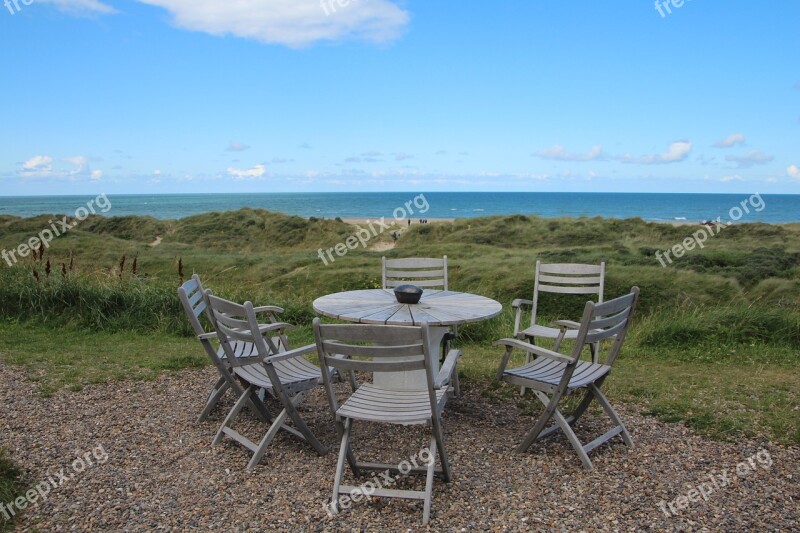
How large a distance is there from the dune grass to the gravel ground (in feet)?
1.97

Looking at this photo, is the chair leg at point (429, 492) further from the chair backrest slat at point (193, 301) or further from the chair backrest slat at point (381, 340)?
the chair backrest slat at point (193, 301)

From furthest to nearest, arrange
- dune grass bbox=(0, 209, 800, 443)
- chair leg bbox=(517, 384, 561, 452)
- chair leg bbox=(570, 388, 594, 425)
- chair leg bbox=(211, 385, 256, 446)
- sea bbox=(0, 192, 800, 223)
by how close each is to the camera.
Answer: sea bbox=(0, 192, 800, 223), dune grass bbox=(0, 209, 800, 443), chair leg bbox=(570, 388, 594, 425), chair leg bbox=(211, 385, 256, 446), chair leg bbox=(517, 384, 561, 452)

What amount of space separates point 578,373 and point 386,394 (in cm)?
135

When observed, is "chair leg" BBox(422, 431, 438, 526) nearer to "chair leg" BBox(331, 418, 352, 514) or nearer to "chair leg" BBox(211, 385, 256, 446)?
"chair leg" BBox(331, 418, 352, 514)

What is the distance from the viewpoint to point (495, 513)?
125 inches

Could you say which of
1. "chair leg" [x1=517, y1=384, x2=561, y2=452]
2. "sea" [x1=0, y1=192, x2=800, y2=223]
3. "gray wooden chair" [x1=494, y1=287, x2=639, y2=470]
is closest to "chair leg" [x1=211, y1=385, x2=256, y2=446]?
"gray wooden chair" [x1=494, y1=287, x2=639, y2=470]

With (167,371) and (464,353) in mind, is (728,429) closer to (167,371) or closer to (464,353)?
(464,353)

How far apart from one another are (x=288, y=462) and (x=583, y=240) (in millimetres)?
16627

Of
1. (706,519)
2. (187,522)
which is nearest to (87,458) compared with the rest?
(187,522)

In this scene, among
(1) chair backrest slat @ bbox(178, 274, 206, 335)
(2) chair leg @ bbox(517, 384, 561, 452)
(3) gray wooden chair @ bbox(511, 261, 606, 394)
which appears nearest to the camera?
(2) chair leg @ bbox(517, 384, 561, 452)

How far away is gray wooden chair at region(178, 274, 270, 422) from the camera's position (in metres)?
3.89

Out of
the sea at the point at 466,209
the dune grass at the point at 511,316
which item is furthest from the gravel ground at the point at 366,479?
the sea at the point at 466,209

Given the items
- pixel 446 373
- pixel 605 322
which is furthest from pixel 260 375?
pixel 605 322

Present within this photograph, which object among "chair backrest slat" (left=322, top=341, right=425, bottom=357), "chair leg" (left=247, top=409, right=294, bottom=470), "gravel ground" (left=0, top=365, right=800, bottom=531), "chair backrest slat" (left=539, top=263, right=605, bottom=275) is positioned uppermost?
"chair backrest slat" (left=322, top=341, right=425, bottom=357)
